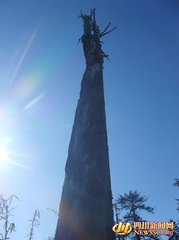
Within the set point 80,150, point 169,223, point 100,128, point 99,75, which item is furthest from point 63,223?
point 169,223

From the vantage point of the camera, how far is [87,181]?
273 cm

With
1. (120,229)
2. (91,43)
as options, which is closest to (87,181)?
(91,43)

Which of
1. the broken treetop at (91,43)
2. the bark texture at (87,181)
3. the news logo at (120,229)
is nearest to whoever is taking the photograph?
the bark texture at (87,181)

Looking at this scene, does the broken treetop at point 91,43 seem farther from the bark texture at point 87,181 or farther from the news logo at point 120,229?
the news logo at point 120,229

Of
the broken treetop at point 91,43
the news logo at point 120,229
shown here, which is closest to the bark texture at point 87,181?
the broken treetop at point 91,43

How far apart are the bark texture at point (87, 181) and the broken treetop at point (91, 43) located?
1.38 meters

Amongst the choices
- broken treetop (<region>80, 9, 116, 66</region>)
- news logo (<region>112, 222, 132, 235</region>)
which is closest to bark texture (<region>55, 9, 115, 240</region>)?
broken treetop (<region>80, 9, 116, 66</region>)

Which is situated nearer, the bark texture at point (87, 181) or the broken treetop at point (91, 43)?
the bark texture at point (87, 181)

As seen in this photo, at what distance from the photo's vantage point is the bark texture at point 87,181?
247 cm

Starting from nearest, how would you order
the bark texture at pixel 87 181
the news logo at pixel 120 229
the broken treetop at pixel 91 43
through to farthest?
the bark texture at pixel 87 181, the broken treetop at pixel 91 43, the news logo at pixel 120 229

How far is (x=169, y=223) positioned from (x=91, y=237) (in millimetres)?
18703

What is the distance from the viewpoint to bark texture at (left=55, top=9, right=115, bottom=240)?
97.3 inches

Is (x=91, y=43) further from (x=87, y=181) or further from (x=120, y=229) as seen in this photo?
(x=120, y=229)

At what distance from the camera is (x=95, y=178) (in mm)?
2764
